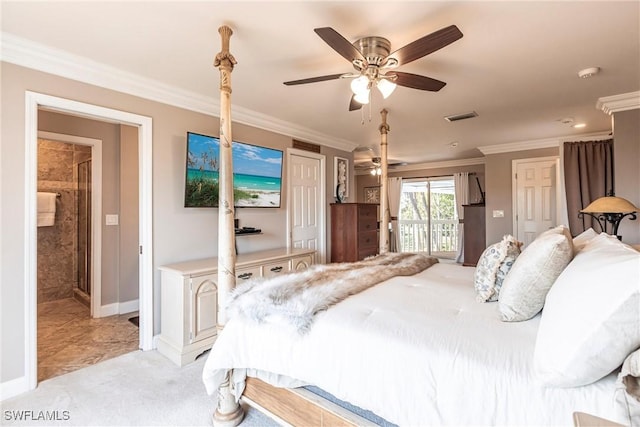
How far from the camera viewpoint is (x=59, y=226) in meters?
4.16

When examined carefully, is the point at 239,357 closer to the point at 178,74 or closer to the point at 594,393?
the point at 594,393

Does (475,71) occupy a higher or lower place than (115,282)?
higher

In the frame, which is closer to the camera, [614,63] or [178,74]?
[614,63]

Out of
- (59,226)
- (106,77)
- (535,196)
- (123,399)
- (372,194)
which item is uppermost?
(106,77)

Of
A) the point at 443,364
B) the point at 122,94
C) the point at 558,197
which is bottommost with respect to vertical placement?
the point at 443,364

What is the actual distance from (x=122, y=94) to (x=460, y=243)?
6.90 meters

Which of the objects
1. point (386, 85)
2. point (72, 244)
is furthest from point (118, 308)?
point (386, 85)

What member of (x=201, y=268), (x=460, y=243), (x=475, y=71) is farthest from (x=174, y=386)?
(x=460, y=243)

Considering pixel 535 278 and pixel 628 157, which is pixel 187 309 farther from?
pixel 628 157

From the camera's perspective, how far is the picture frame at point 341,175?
496cm

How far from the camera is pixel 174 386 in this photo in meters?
2.19

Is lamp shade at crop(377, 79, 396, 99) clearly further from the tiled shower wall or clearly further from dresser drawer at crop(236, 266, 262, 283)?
the tiled shower wall

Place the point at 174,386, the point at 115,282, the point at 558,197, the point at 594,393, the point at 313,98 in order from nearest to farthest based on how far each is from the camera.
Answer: the point at 594,393 → the point at 174,386 → the point at 313,98 → the point at 115,282 → the point at 558,197

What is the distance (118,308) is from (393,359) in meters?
3.87
